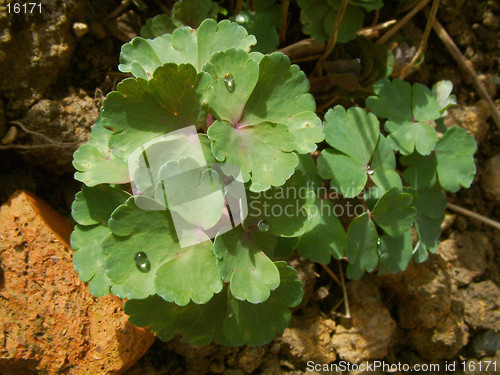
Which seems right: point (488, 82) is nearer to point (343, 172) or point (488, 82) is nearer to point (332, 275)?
point (343, 172)

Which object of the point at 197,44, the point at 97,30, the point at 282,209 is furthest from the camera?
the point at 97,30

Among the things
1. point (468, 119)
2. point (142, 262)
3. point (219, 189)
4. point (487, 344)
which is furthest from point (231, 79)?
point (487, 344)

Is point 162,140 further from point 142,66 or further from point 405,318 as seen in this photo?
point 405,318

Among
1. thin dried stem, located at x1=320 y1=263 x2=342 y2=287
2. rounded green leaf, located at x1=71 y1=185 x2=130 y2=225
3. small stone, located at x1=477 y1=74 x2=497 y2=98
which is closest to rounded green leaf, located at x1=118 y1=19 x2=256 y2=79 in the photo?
rounded green leaf, located at x1=71 y1=185 x2=130 y2=225

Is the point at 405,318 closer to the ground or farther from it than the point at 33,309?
closer to the ground

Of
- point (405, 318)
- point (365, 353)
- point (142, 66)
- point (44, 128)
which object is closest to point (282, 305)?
point (365, 353)
